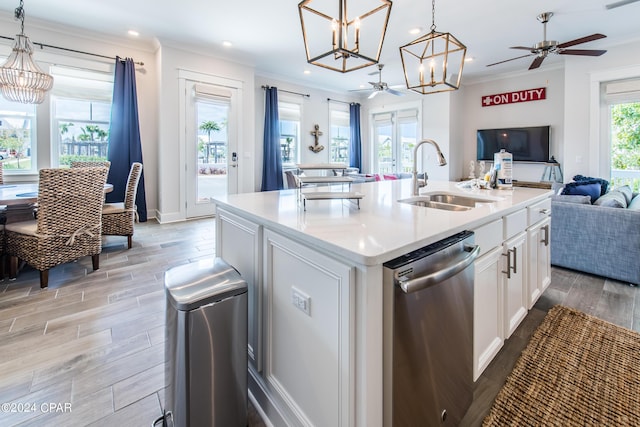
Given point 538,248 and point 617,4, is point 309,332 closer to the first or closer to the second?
point 538,248

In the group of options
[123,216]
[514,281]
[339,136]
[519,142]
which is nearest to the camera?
[514,281]

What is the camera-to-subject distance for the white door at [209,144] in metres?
5.42

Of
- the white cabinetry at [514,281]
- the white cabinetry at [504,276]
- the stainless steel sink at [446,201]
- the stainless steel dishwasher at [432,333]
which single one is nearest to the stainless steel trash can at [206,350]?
the stainless steel dishwasher at [432,333]

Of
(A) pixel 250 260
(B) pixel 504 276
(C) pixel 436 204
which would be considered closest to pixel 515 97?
(C) pixel 436 204

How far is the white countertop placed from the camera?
3.19 ft

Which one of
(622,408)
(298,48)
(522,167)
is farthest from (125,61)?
(522,167)

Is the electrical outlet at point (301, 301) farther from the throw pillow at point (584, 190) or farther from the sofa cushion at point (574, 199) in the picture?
the throw pillow at point (584, 190)

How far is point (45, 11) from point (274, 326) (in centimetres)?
547

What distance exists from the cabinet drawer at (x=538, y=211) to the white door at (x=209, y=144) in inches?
199

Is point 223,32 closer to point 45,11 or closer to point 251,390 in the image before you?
point 45,11

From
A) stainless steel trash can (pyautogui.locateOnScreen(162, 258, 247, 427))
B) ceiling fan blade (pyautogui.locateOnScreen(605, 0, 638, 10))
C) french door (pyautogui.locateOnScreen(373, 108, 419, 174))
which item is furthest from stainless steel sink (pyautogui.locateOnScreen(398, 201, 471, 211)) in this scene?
french door (pyautogui.locateOnScreen(373, 108, 419, 174))

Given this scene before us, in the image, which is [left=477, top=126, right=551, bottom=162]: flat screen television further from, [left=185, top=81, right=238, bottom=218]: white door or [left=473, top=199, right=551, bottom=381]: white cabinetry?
[left=185, top=81, right=238, bottom=218]: white door

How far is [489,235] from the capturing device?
154cm

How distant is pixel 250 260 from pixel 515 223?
1579mm
